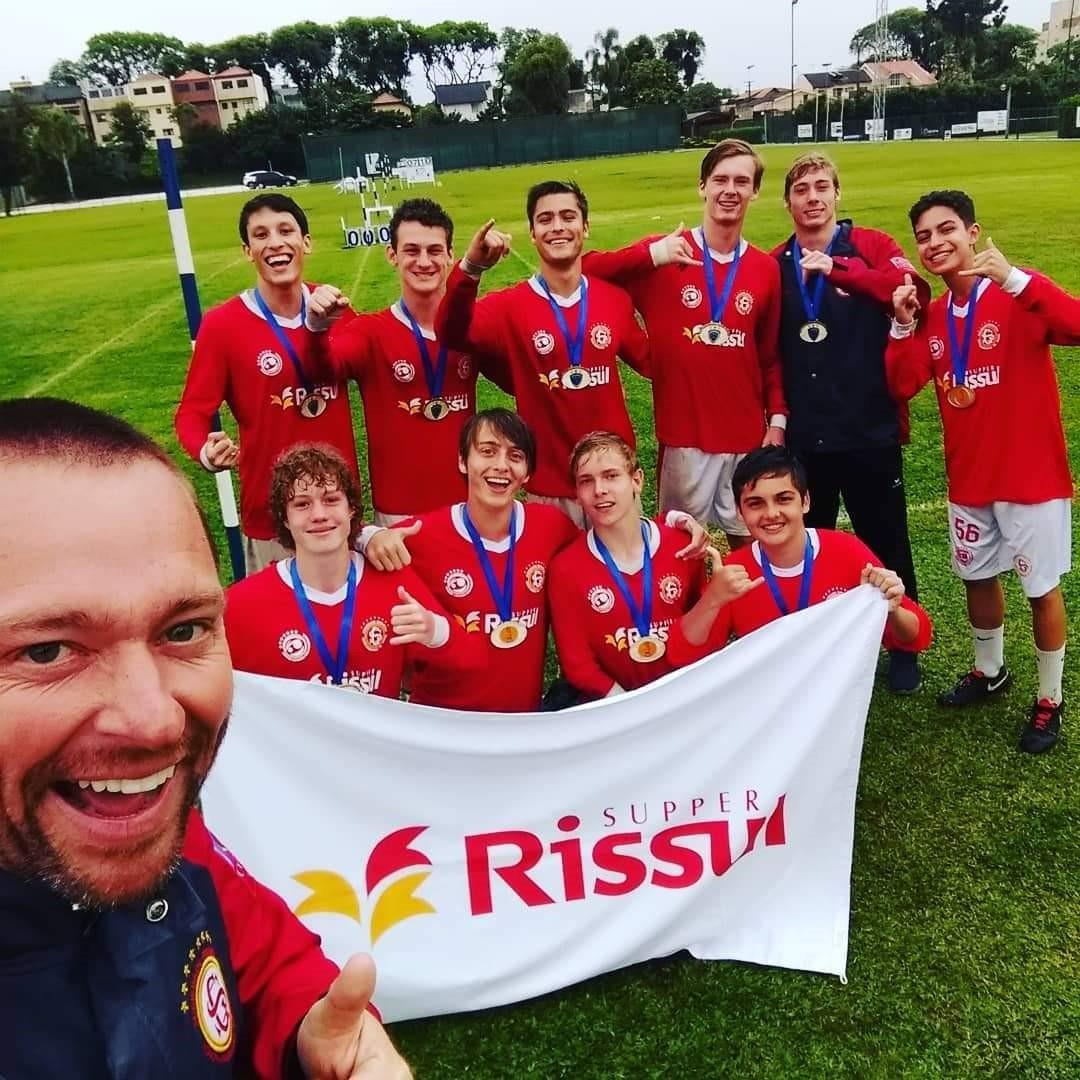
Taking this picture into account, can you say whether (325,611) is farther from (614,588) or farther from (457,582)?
(614,588)

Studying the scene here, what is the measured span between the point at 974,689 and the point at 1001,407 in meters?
1.40

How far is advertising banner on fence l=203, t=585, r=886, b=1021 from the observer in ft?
9.55

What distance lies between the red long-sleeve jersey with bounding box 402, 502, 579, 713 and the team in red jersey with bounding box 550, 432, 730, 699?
0.33 ft

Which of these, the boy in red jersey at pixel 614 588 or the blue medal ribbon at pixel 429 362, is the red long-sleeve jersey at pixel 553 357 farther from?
the boy in red jersey at pixel 614 588

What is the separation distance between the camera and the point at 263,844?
9.45 ft

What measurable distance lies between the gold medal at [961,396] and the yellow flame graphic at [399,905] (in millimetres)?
2956

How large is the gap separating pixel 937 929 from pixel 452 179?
45.8 m

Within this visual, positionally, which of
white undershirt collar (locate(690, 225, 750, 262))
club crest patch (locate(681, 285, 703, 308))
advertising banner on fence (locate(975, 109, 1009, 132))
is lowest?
club crest patch (locate(681, 285, 703, 308))

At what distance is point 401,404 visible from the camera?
4.41 m

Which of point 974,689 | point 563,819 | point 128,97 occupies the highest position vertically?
point 128,97

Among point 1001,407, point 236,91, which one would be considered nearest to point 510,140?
point 1001,407

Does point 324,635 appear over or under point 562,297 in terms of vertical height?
under

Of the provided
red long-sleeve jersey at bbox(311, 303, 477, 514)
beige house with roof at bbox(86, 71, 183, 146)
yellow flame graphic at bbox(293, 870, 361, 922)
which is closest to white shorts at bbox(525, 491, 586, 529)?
red long-sleeve jersey at bbox(311, 303, 477, 514)

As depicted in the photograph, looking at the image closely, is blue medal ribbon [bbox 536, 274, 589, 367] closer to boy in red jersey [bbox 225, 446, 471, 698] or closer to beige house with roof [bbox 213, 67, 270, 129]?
boy in red jersey [bbox 225, 446, 471, 698]
